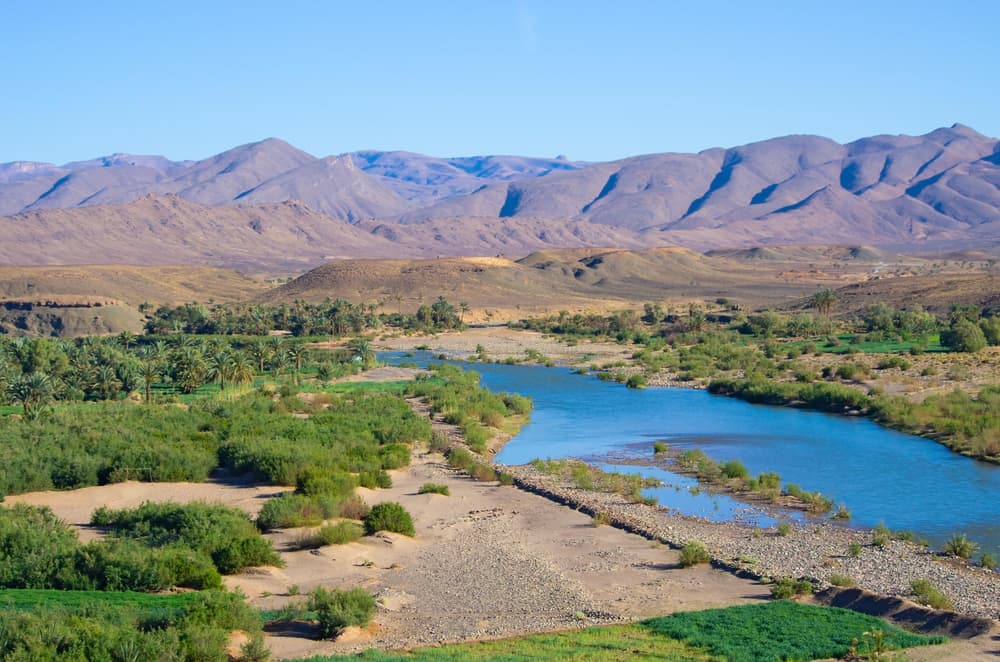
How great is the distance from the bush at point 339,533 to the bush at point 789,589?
10.5 meters

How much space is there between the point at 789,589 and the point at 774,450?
21.7 m

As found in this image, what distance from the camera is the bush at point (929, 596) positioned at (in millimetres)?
22984

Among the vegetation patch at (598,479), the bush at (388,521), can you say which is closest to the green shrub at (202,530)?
the bush at (388,521)

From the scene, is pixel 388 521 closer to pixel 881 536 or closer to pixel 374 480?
pixel 374 480

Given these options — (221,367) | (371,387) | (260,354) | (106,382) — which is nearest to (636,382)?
(371,387)

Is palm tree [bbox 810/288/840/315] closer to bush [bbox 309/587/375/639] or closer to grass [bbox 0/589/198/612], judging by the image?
bush [bbox 309/587/375/639]

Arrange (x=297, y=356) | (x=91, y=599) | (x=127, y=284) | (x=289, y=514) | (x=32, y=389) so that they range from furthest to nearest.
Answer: (x=127, y=284), (x=297, y=356), (x=32, y=389), (x=289, y=514), (x=91, y=599)

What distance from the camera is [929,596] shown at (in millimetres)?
23328

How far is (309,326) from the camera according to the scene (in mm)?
96562

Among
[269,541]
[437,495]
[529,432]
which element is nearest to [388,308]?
[529,432]

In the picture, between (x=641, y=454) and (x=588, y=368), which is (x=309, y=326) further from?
(x=641, y=454)

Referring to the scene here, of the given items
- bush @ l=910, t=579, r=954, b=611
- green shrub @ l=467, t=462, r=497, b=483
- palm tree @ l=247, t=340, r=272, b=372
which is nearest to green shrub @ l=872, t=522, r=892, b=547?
bush @ l=910, t=579, r=954, b=611

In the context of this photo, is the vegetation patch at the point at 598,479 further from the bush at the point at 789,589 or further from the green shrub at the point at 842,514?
the bush at the point at 789,589

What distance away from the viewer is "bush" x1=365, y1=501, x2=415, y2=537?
29.5 m
